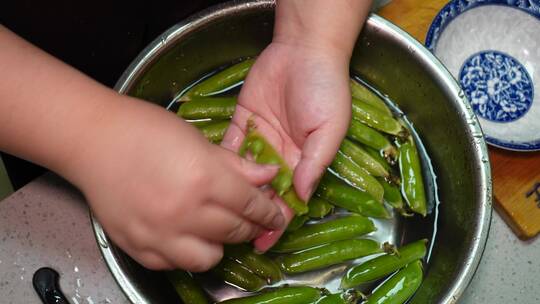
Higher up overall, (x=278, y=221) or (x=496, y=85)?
(x=496, y=85)

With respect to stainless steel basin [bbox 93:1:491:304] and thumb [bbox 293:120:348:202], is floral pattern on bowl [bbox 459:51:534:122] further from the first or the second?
thumb [bbox 293:120:348:202]

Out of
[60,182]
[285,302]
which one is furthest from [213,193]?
[60,182]

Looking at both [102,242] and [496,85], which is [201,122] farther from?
[496,85]

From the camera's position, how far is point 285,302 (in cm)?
149

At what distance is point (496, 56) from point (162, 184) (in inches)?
52.2

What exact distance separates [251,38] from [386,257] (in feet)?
2.52

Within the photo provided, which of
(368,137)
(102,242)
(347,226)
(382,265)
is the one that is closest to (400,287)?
(382,265)

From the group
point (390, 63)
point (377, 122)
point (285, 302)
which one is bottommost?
point (285, 302)

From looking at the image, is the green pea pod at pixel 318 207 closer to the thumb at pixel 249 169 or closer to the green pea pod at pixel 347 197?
the green pea pod at pixel 347 197

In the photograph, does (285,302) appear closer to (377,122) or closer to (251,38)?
(377,122)

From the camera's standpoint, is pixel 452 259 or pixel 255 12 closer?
pixel 452 259

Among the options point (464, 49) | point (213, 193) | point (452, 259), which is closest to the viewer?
point (213, 193)

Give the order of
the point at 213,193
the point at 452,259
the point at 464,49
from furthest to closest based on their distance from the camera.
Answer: the point at 464,49, the point at 452,259, the point at 213,193

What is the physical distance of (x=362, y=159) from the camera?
163 centimetres
